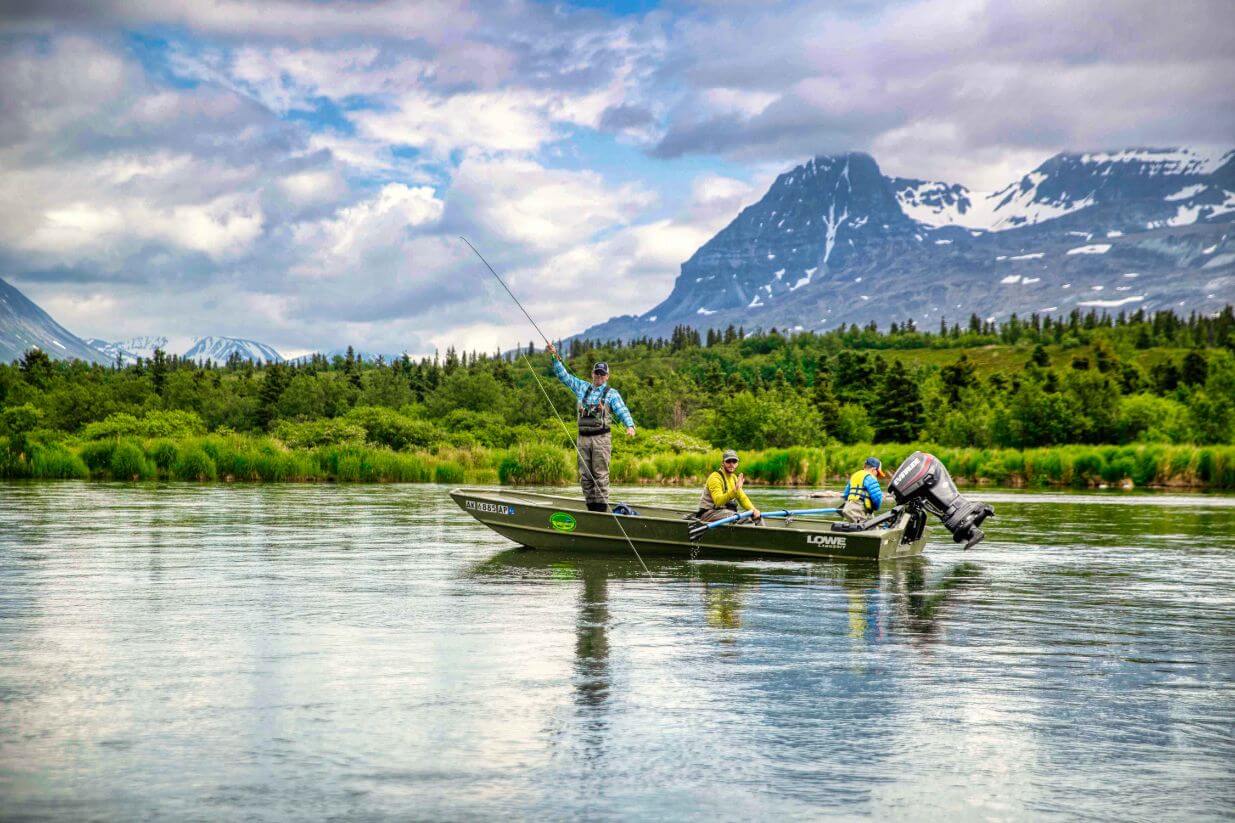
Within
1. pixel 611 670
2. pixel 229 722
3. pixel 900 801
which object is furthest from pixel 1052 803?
pixel 229 722

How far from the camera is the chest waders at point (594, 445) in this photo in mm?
19984

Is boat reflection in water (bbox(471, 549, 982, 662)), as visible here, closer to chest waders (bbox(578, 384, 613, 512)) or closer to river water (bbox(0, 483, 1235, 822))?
river water (bbox(0, 483, 1235, 822))

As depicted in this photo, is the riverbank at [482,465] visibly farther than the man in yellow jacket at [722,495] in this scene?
Yes

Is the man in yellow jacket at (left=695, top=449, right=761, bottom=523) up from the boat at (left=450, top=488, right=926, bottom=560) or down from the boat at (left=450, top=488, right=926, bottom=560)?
up

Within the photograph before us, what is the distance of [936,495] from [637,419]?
98650 mm

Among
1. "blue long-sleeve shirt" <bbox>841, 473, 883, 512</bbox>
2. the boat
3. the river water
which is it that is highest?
"blue long-sleeve shirt" <bbox>841, 473, 883, 512</bbox>

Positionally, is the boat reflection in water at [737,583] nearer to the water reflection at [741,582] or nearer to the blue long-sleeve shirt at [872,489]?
the water reflection at [741,582]

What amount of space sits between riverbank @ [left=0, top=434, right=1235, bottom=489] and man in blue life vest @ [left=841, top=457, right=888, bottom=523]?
26.7 m

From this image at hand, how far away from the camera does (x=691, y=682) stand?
1016cm

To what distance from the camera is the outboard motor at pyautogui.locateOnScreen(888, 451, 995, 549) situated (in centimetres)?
1956

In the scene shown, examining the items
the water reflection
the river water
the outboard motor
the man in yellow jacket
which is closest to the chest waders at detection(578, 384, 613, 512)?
the water reflection

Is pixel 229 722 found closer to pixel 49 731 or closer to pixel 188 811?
pixel 49 731

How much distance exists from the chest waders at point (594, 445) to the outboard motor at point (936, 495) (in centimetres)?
479

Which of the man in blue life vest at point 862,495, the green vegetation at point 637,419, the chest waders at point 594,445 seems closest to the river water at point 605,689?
the chest waders at point 594,445
